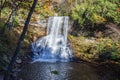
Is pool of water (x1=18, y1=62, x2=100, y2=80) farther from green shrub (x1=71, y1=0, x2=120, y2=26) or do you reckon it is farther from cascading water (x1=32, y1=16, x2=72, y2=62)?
green shrub (x1=71, y1=0, x2=120, y2=26)

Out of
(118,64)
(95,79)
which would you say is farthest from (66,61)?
(95,79)

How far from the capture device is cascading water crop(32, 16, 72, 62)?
91.1ft

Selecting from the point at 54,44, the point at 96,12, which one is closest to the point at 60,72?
the point at 54,44

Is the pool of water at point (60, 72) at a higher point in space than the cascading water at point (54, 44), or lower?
lower

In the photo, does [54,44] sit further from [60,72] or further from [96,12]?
[60,72]

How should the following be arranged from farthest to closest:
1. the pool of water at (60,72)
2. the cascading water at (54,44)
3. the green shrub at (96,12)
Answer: the green shrub at (96,12), the cascading water at (54,44), the pool of water at (60,72)

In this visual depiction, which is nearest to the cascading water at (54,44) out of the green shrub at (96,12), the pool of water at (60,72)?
the green shrub at (96,12)

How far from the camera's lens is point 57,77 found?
63.6 feet

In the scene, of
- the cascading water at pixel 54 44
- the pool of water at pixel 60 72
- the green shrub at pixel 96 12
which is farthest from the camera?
the green shrub at pixel 96 12

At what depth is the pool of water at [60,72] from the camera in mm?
19203

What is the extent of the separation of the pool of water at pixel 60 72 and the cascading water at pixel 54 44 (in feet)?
10.0

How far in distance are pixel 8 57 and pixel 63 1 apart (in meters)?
16.3

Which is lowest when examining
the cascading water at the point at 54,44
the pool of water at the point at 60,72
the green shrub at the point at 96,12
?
the pool of water at the point at 60,72

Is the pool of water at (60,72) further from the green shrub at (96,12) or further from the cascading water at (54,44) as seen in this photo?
the green shrub at (96,12)
